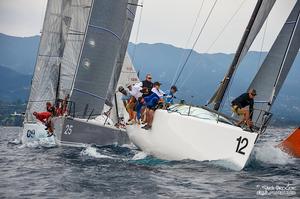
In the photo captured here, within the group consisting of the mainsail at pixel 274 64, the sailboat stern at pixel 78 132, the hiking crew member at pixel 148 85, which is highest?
the mainsail at pixel 274 64

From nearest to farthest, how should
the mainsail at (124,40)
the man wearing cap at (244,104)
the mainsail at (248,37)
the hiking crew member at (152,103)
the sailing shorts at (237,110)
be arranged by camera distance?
the man wearing cap at (244,104) < the sailing shorts at (237,110) < the hiking crew member at (152,103) < the mainsail at (248,37) < the mainsail at (124,40)

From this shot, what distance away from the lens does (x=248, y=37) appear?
53.0 feet

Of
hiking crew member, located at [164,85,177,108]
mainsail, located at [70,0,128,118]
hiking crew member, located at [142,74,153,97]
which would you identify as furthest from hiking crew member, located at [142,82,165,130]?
mainsail, located at [70,0,128,118]

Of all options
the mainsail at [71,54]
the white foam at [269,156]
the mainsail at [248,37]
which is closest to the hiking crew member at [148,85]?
the mainsail at [248,37]

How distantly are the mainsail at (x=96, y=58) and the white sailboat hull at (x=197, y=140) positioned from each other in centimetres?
535

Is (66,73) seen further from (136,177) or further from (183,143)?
(136,177)

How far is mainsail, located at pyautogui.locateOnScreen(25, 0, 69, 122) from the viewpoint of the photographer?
2580 cm

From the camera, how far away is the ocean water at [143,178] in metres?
9.95

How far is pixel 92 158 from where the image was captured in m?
15.3

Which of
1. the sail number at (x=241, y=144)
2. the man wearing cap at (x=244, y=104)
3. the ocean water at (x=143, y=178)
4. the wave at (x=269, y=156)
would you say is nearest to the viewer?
the ocean water at (x=143, y=178)

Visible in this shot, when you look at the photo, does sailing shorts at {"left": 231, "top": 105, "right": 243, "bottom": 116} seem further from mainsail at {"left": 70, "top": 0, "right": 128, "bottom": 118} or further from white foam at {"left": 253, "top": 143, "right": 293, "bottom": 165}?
mainsail at {"left": 70, "top": 0, "right": 128, "bottom": 118}

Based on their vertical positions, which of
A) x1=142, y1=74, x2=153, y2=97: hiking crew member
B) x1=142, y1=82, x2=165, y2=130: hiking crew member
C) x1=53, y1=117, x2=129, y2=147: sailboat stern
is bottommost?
x1=53, y1=117, x2=129, y2=147: sailboat stern

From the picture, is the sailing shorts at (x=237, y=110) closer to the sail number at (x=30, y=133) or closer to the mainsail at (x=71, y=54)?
the mainsail at (x=71, y=54)

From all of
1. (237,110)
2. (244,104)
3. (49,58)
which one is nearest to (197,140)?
(237,110)
